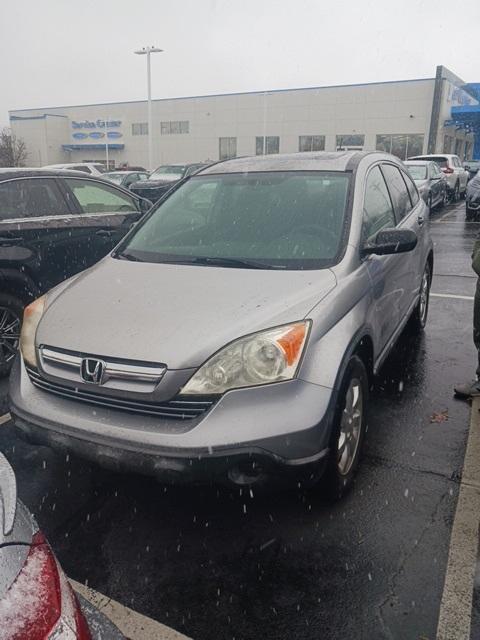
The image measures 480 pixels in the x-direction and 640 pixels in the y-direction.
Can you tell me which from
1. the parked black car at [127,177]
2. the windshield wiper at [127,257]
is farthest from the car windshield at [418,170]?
the windshield wiper at [127,257]

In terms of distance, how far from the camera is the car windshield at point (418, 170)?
15359 mm

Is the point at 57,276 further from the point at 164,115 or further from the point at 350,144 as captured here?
the point at 164,115

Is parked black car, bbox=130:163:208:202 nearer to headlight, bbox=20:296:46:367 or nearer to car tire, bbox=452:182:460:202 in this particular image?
car tire, bbox=452:182:460:202

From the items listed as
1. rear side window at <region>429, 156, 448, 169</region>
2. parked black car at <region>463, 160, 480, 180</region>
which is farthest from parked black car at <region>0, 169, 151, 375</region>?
rear side window at <region>429, 156, 448, 169</region>

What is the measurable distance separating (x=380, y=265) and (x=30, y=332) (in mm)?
2107

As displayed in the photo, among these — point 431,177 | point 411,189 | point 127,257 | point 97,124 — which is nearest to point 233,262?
point 127,257

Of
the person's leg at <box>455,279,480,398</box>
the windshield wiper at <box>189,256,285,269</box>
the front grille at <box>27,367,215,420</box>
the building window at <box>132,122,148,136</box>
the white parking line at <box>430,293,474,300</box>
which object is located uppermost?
the building window at <box>132,122,148,136</box>

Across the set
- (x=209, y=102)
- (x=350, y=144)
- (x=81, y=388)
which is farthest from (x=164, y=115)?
(x=81, y=388)

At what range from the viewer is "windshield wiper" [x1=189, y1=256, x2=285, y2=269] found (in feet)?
10.2

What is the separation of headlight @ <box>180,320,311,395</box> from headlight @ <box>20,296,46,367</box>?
94 centimetres

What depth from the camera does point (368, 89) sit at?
45.0m

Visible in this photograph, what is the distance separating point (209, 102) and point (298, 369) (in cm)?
5336

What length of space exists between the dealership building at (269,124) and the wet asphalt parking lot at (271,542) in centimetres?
4206

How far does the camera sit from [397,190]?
463 centimetres
